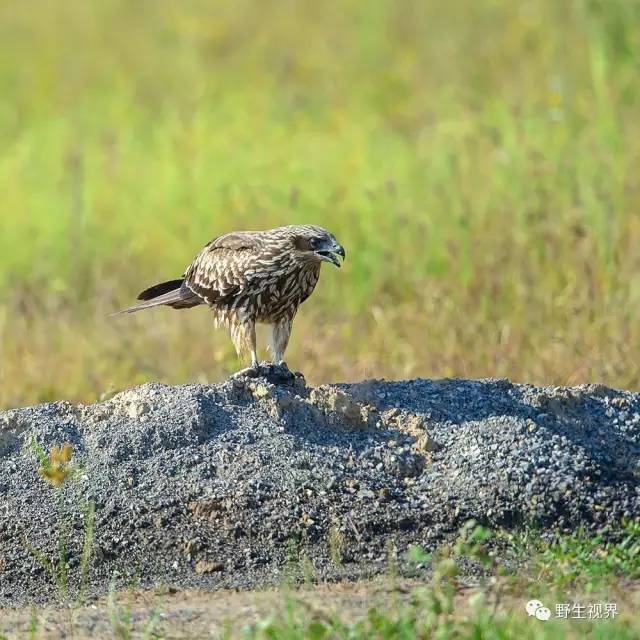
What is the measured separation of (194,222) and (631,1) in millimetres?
3632

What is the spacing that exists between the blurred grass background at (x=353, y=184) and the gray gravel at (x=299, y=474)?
0.98 meters

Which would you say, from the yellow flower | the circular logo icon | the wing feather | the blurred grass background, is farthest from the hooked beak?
the circular logo icon

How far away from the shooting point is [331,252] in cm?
658

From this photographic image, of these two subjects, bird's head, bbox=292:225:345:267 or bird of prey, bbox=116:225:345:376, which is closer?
bird's head, bbox=292:225:345:267

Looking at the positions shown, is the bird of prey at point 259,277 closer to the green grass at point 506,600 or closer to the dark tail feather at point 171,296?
the dark tail feather at point 171,296

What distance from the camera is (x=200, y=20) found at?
57.2 feet

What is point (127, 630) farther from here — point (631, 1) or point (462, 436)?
point (631, 1)

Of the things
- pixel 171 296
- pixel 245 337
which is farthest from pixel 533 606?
pixel 171 296

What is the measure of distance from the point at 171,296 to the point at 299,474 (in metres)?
1.99

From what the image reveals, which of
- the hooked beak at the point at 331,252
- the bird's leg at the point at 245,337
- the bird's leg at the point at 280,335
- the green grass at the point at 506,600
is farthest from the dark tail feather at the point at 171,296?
the green grass at the point at 506,600

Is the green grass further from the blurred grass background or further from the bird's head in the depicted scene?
the blurred grass background

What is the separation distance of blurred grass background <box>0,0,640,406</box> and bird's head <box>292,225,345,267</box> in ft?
3.51

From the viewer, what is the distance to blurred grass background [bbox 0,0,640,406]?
28.0 ft

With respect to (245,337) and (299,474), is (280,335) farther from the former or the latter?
(299,474)
